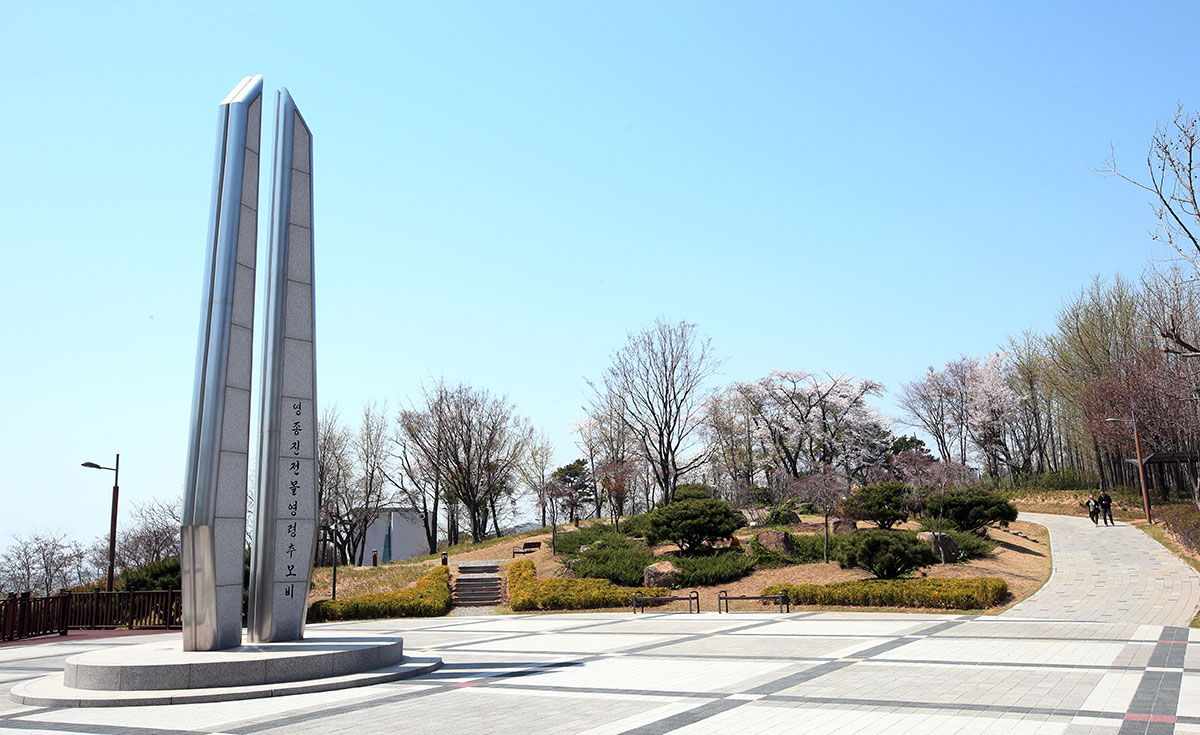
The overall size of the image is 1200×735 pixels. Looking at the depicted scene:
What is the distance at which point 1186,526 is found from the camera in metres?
23.9

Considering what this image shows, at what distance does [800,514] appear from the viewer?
3600 cm

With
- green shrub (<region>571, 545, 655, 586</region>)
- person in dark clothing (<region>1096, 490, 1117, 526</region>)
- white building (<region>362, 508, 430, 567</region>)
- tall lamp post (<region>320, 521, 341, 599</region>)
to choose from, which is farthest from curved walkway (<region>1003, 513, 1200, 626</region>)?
white building (<region>362, 508, 430, 567</region>)

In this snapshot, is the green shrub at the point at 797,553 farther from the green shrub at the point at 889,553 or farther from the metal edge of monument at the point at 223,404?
the metal edge of monument at the point at 223,404

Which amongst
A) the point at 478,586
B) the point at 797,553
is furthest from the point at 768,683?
the point at 478,586

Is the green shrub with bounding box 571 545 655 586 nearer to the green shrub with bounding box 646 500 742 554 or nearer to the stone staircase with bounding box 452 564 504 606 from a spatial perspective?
the green shrub with bounding box 646 500 742 554

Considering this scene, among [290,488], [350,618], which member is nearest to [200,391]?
[290,488]

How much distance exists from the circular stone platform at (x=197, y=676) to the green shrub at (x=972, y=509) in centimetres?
2087

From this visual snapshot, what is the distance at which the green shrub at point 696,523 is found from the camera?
25734mm

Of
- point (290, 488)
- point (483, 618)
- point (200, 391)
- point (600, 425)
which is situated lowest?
point (483, 618)

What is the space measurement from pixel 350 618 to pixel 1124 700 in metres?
19.9

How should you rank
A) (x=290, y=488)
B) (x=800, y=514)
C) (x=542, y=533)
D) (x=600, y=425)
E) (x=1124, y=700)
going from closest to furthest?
(x=1124, y=700)
(x=290, y=488)
(x=800, y=514)
(x=542, y=533)
(x=600, y=425)

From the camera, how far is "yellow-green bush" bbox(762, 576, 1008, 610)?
16875 mm

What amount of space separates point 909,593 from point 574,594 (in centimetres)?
896

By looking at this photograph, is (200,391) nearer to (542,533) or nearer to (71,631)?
(71,631)
